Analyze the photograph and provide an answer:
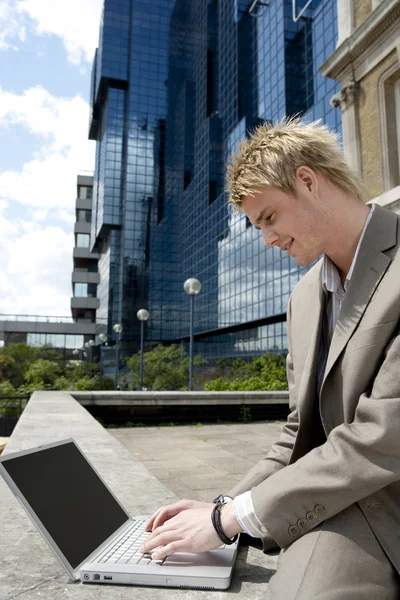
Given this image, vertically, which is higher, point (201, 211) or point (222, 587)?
point (201, 211)

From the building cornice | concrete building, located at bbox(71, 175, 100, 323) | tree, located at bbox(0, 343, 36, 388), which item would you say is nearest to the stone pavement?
the building cornice

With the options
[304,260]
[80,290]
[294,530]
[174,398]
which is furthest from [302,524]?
[80,290]

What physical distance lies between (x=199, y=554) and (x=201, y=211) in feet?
218

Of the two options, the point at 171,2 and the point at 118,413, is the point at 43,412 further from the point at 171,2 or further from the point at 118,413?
the point at 171,2

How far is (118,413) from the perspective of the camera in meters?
10.8

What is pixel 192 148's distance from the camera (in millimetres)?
79312

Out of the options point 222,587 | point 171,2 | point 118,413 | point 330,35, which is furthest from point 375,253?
point 171,2

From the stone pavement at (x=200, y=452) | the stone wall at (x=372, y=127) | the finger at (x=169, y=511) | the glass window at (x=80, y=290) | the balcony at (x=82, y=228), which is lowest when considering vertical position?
the stone pavement at (x=200, y=452)

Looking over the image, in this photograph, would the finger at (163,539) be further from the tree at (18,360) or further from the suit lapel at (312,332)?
the tree at (18,360)

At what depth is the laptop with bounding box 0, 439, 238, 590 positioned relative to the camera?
5.38ft

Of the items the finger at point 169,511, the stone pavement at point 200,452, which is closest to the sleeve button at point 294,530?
the finger at point 169,511

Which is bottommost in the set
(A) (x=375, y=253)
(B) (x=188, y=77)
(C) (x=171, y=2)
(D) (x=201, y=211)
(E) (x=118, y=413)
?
(E) (x=118, y=413)

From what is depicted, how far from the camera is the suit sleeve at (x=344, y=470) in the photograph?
1425 mm

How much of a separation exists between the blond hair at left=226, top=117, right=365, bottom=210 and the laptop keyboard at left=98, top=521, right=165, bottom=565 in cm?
139
